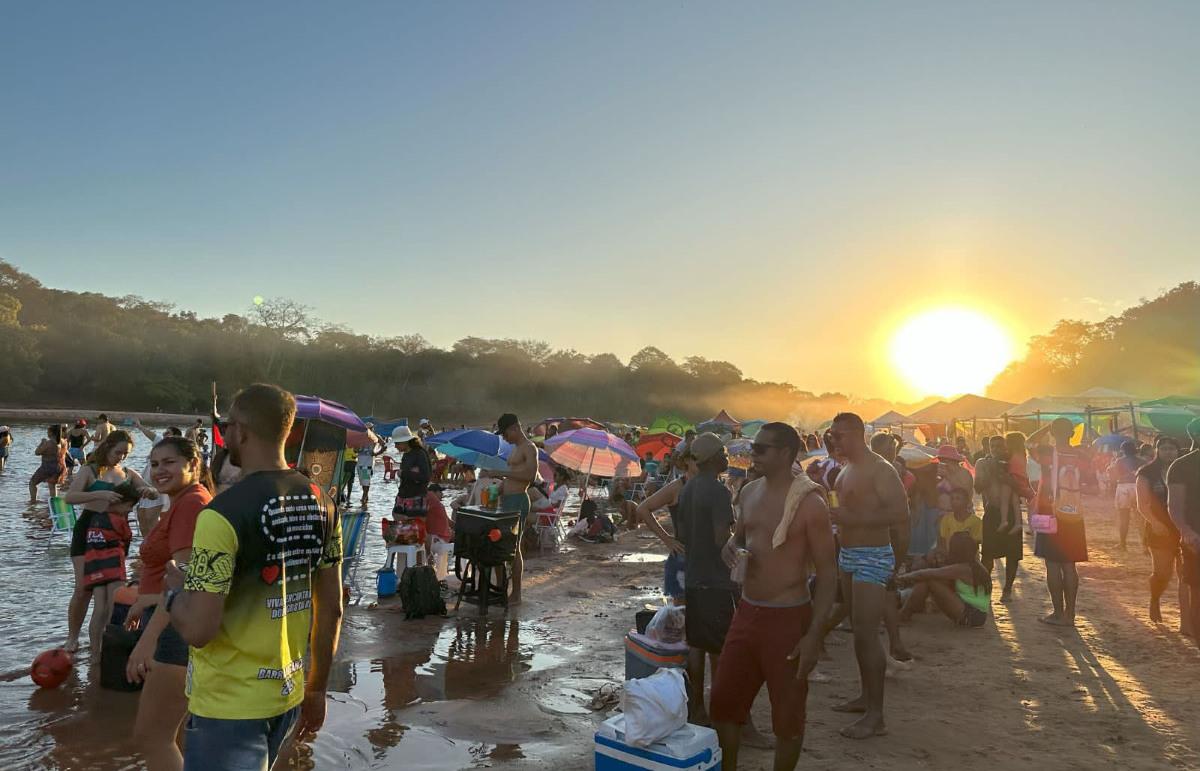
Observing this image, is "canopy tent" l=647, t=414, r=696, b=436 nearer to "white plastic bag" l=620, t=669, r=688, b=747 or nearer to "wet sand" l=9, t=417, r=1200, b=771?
"wet sand" l=9, t=417, r=1200, b=771

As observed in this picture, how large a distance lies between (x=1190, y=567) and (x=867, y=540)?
4013 millimetres

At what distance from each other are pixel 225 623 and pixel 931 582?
7514 millimetres

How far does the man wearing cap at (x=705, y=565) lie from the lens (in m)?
4.67

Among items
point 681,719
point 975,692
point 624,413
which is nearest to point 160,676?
point 681,719

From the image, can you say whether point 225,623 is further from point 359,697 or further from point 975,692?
point 975,692

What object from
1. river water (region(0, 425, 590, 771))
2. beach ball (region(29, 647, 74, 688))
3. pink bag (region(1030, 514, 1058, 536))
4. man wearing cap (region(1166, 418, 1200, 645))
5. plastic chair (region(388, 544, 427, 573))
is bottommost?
river water (region(0, 425, 590, 771))

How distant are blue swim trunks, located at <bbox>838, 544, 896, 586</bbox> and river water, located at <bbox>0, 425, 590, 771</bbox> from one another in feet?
7.75

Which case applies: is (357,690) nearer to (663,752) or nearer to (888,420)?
(663,752)

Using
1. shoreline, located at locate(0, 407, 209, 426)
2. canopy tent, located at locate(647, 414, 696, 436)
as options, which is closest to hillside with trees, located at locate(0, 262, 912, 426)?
shoreline, located at locate(0, 407, 209, 426)

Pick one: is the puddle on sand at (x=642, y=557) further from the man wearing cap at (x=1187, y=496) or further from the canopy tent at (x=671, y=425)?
the canopy tent at (x=671, y=425)

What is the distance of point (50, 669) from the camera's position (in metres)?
5.46

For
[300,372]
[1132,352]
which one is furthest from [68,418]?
[1132,352]

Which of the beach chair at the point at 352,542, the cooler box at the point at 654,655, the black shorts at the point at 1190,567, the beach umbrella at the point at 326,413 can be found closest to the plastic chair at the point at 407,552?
the beach chair at the point at 352,542

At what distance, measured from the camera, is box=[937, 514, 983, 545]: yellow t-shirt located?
8469mm
